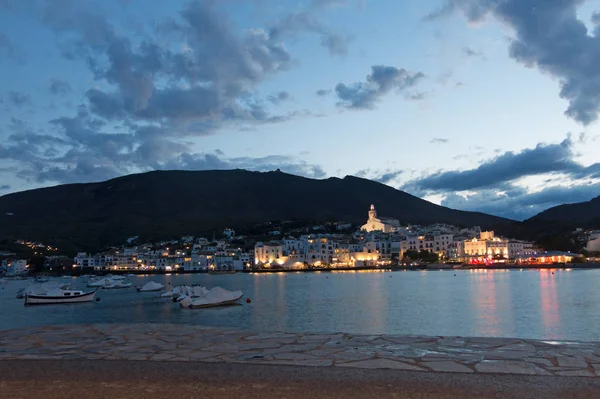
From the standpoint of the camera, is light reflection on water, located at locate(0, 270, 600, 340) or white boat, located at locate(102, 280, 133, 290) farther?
white boat, located at locate(102, 280, 133, 290)

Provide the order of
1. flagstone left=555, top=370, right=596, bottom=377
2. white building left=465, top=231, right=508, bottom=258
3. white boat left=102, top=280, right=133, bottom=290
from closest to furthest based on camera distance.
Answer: flagstone left=555, top=370, right=596, bottom=377, white boat left=102, top=280, right=133, bottom=290, white building left=465, top=231, right=508, bottom=258

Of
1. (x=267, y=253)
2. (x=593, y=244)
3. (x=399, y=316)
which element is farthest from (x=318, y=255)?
(x=399, y=316)

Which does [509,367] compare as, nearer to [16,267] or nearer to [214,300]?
[214,300]

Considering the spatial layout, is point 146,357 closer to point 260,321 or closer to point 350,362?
point 350,362

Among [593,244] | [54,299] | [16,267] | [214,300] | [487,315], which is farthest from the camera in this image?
[16,267]

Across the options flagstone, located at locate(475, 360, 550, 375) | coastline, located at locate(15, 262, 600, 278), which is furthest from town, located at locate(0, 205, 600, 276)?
flagstone, located at locate(475, 360, 550, 375)

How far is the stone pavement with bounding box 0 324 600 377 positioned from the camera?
6.67 meters

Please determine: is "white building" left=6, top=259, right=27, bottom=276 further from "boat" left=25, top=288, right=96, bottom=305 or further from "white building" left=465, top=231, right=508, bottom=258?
"white building" left=465, top=231, right=508, bottom=258

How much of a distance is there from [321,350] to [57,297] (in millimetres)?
43614

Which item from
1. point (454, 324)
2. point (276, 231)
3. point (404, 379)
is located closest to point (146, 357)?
point (404, 379)

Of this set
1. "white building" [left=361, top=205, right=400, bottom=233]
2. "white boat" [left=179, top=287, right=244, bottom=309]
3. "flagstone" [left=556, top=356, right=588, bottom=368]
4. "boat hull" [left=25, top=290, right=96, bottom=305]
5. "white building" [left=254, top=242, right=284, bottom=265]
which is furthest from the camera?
"white building" [left=361, top=205, right=400, bottom=233]

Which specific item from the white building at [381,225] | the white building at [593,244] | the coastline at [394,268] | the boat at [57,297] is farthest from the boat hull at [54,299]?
the white building at [381,225]

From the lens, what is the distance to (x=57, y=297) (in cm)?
4575

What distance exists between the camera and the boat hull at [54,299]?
44.4 meters
